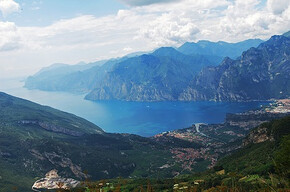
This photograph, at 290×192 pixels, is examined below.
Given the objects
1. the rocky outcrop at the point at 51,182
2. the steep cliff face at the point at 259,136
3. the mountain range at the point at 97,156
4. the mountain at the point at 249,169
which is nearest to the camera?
the mountain at the point at 249,169

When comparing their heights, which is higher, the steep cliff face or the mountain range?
the steep cliff face

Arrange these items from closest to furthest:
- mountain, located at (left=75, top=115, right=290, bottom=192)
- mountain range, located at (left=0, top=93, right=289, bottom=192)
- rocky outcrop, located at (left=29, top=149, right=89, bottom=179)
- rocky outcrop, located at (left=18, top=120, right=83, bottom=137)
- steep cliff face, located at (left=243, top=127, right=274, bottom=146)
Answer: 1. mountain, located at (left=75, top=115, right=290, bottom=192)
2. steep cliff face, located at (left=243, top=127, right=274, bottom=146)
3. mountain range, located at (left=0, top=93, right=289, bottom=192)
4. rocky outcrop, located at (left=29, top=149, right=89, bottom=179)
5. rocky outcrop, located at (left=18, top=120, right=83, bottom=137)

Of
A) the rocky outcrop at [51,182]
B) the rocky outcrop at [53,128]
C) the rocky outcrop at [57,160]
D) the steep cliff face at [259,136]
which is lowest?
the rocky outcrop at [51,182]

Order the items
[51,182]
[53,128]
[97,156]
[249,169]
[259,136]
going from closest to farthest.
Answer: [249,169] → [259,136] → [51,182] → [97,156] → [53,128]

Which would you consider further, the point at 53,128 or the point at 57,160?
the point at 53,128

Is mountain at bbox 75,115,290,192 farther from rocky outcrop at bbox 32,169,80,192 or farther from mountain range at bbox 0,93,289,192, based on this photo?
rocky outcrop at bbox 32,169,80,192

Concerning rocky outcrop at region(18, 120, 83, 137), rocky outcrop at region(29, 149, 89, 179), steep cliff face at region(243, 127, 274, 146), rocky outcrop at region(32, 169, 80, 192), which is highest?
rocky outcrop at region(18, 120, 83, 137)

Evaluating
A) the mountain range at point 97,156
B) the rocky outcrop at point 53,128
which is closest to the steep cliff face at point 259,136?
the mountain range at point 97,156

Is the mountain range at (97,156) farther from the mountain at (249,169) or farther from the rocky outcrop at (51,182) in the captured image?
the rocky outcrop at (51,182)

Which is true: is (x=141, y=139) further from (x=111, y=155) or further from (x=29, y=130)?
(x=29, y=130)

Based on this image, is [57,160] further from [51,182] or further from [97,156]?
[51,182]

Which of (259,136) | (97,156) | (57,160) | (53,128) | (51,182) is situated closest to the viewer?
(259,136)

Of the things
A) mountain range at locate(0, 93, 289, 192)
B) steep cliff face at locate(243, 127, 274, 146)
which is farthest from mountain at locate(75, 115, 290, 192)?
mountain range at locate(0, 93, 289, 192)

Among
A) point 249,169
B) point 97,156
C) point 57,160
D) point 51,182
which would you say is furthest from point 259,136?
point 57,160
